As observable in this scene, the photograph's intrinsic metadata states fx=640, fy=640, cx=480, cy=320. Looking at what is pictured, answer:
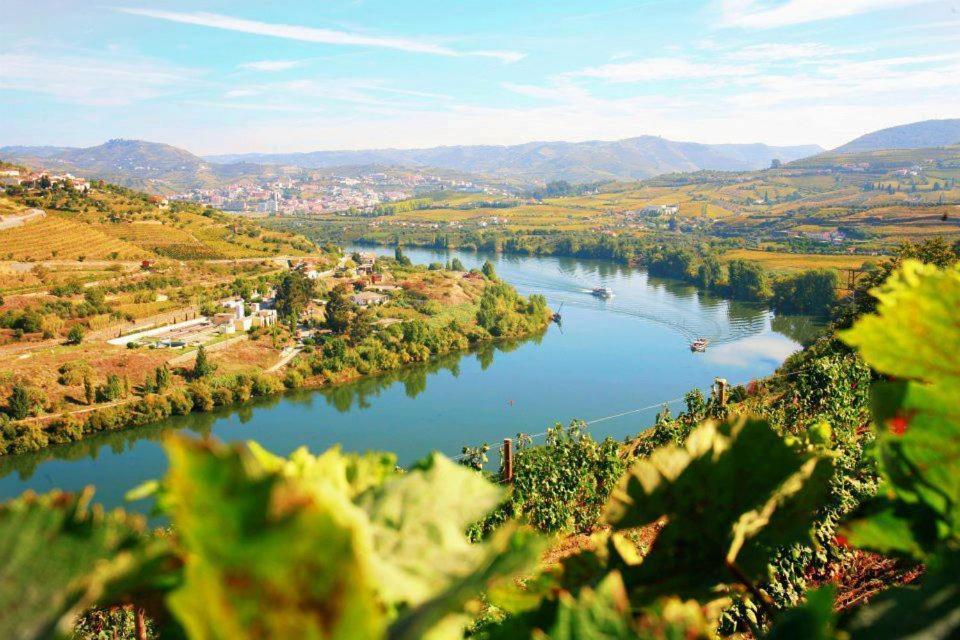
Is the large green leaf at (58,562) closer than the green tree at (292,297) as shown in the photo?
Yes

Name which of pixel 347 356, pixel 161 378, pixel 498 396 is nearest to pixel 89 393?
pixel 161 378

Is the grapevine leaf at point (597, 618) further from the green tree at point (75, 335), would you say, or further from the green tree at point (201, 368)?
the green tree at point (75, 335)

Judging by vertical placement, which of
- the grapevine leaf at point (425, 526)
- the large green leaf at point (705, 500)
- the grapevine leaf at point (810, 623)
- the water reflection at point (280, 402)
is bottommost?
the water reflection at point (280, 402)

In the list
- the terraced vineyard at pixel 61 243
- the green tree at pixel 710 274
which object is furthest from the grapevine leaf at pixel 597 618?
the green tree at pixel 710 274

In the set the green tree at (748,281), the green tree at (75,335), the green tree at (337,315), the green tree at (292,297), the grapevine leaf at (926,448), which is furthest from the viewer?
the green tree at (748,281)

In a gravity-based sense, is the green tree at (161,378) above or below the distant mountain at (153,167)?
below

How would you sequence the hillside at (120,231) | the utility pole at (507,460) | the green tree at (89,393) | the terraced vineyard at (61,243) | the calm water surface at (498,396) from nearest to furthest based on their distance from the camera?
the utility pole at (507,460) → the calm water surface at (498,396) → the green tree at (89,393) → the terraced vineyard at (61,243) → the hillside at (120,231)

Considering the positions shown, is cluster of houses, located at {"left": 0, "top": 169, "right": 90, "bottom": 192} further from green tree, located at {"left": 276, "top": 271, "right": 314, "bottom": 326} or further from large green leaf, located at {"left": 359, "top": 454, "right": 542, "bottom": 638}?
large green leaf, located at {"left": 359, "top": 454, "right": 542, "bottom": 638}

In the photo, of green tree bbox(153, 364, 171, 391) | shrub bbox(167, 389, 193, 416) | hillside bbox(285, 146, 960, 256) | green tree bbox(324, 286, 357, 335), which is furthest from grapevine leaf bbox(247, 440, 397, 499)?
hillside bbox(285, 146, 960, 256)
